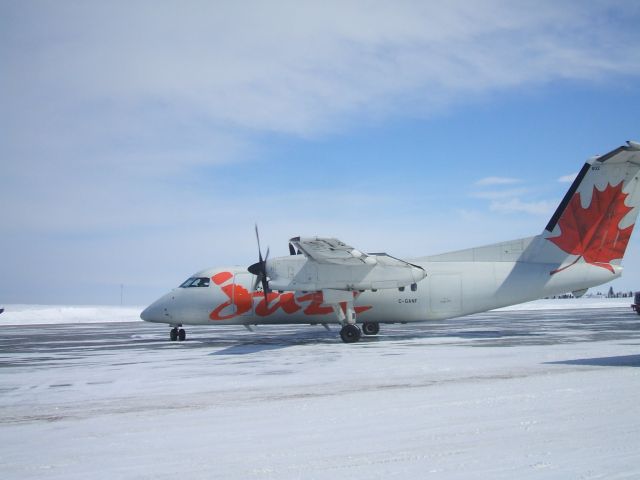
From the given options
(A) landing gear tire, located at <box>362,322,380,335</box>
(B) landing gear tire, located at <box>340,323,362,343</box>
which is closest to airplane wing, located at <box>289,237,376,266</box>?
(B) landing gear tire, located at <box>340,323,362,343</box>

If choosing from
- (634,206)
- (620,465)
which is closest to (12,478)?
(620,465)

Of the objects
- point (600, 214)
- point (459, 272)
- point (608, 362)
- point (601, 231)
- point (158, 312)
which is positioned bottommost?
point (608, 362)

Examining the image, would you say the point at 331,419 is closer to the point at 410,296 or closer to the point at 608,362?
the point at 608,362

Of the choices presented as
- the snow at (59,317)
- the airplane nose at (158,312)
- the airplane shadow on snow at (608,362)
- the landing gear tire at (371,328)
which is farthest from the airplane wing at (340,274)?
the snow at (59,317)

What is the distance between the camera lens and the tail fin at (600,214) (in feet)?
75.9

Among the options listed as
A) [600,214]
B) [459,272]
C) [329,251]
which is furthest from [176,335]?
[600,214]

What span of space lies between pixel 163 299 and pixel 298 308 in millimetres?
6329

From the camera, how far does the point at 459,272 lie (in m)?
24.6

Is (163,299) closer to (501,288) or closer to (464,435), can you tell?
(501,288)

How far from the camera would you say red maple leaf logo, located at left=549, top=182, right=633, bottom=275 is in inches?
918

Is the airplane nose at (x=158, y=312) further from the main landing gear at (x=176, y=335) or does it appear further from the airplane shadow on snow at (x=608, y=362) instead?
the airplane shadow on snow at (x=608, y=362)

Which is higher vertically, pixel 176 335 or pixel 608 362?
pixel 176 335

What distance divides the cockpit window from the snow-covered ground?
1050 centimetres

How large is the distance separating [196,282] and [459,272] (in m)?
11.6
